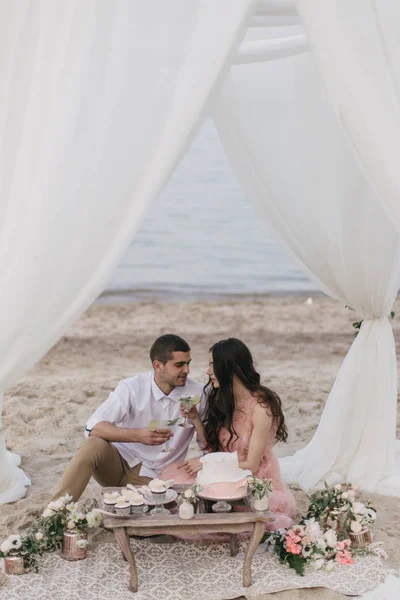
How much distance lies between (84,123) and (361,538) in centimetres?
222

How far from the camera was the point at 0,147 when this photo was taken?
293cm

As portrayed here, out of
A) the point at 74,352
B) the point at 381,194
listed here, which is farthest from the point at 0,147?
the point at 74,352

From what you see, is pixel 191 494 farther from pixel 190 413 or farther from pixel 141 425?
pixel 141 425

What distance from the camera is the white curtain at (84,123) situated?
2898 millimetres

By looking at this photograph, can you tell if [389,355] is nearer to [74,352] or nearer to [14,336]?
[14,336]

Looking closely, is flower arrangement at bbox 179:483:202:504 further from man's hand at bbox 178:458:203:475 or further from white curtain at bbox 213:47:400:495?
white curtain at bbox 213:47:400:495

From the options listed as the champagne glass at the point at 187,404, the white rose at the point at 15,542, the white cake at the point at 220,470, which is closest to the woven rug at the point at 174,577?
the white rose at the point at 15,542

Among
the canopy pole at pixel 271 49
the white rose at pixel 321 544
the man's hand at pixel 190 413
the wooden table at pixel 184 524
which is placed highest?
the canopy pole at pixel 271 49

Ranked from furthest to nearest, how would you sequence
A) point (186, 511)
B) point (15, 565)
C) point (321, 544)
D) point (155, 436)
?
point (155, 436) → point (321, 544) → point (15, 565) → point (186, 511)

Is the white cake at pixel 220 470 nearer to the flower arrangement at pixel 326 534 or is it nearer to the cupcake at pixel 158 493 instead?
the cupcake at pixel 158 493

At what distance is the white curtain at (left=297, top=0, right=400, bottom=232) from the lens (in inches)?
119

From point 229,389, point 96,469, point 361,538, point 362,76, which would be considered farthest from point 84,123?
point 361,538

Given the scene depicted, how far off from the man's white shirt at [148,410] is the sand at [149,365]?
41 centimetres

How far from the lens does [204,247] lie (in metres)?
17.0
